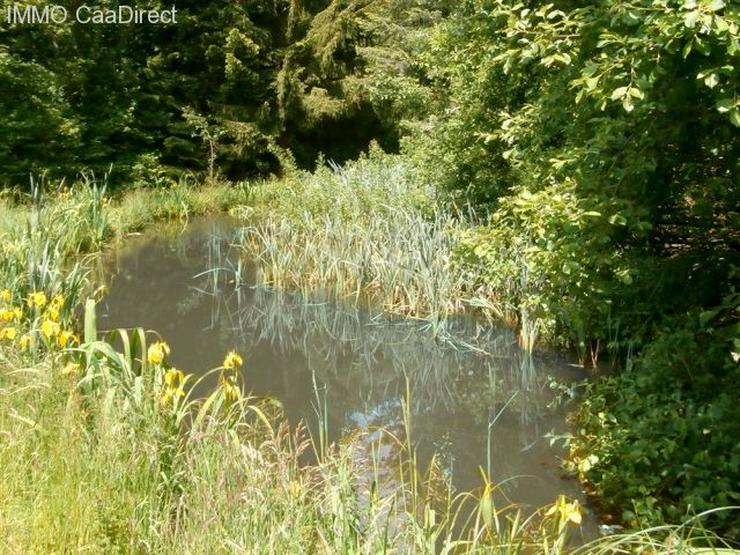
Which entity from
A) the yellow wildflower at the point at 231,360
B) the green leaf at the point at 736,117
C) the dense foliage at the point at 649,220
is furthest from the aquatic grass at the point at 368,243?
the green leaf at the point at 736,117

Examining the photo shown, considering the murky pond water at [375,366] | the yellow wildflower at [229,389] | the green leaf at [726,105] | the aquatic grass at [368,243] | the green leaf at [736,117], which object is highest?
the green leaf at [726,105]

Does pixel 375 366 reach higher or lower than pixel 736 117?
lower

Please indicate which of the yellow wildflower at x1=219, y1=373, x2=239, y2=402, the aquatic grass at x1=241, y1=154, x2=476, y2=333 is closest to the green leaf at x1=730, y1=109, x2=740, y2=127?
the yellow wildflower at x1=219, y1=373, x2=239, y2=402

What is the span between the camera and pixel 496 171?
6258 mm

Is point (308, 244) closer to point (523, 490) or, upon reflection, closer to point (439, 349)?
point (439, 349)

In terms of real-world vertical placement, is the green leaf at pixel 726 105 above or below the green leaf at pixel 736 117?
above

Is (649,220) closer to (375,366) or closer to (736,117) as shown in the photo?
(736,117)

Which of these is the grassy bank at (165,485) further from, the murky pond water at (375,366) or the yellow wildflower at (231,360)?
the murky pond water at (375,366)

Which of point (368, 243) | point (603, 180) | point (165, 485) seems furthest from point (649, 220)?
point (368, 243)

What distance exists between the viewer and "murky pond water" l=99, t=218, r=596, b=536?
12.7ft

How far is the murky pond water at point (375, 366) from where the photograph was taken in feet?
12.7

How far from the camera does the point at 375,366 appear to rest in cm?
536

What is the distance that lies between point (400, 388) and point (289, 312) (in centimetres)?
206

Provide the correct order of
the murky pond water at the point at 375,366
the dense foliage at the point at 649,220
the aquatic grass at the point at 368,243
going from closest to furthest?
the dense foliage at the point at 649,220 → the murky pond water at the point at 375,366 → the aquatic grass at the point at 368,243
